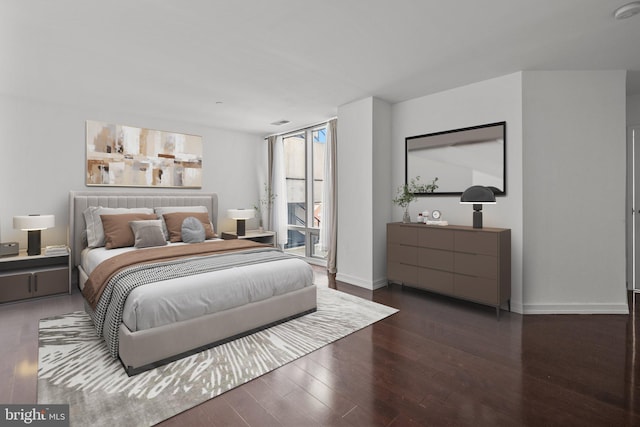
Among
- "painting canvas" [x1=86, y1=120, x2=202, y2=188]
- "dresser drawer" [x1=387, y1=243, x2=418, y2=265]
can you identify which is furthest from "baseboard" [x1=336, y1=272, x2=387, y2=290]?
"painting canvas" [x1=86, y1=120, x2=202, y2=188]

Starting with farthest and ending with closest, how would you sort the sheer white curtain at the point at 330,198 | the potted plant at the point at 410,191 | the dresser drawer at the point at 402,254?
the sheer white curtain at the point at 330,198, the potted plant at the point at 410,191, the dresser drawer at the point at 402,254

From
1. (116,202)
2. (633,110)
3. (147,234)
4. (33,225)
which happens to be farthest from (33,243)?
(633,110)

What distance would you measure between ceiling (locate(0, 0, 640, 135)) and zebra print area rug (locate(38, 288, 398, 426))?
2.53 metres

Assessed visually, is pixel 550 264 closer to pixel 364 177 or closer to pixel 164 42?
pixel 364 177

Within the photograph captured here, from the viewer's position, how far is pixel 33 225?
3.75 meters

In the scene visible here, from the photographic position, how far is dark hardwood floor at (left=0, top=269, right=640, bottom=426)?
1.81 metres

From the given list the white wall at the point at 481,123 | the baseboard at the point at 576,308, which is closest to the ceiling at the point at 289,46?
the white wall at the point at 481,123

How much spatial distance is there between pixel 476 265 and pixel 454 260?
241 mm

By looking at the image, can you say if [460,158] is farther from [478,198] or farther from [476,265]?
[476,265]

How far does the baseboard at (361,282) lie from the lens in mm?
4273

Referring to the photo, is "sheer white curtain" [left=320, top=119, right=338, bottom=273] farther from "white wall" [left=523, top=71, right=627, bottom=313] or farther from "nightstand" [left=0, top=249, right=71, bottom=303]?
"nightstand" [left=0, top=249, right=71, bottom=303]

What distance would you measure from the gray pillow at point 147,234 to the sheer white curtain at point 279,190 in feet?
8.08

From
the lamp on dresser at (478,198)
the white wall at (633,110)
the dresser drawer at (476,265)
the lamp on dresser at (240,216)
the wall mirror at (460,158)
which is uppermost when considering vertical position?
the white wall at (633,110)

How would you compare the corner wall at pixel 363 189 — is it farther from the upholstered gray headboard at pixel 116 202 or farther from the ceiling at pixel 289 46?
the upholstered gray headboard at pixel 116 202
